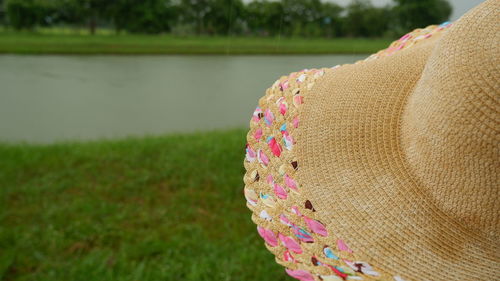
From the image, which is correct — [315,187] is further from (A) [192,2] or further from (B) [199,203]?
(B) [199,203]

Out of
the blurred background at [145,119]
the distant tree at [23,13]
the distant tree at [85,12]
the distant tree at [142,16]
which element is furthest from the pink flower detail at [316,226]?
the distant tree at [23,13]

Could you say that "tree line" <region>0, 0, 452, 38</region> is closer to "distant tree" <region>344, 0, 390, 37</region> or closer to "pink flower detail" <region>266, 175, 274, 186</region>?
"distant tree" <region>344, 0, 390, 37</region>

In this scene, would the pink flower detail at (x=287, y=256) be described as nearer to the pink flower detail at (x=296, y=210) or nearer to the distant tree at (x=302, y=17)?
the pink flower detail at (x=296, y=210)

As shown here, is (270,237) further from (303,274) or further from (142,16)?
(142,16)

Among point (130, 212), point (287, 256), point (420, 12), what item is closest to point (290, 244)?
point (287, 256)

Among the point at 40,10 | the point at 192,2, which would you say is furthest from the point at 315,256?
the point at 40,10

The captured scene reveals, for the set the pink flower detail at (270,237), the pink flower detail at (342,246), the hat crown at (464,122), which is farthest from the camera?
the pink flower detail at (270,237)

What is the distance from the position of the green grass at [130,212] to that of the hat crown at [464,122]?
4.40ft

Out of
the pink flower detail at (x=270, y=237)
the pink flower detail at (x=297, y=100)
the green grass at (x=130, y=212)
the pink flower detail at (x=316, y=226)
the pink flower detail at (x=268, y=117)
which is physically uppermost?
the pink flower detail at (x=297, y=100)

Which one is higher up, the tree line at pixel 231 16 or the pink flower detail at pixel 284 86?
the tree line at pixel 231 16

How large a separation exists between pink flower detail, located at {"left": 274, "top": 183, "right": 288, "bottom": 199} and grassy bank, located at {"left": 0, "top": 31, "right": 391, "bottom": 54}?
76cm

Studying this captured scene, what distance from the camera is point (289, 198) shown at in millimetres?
776

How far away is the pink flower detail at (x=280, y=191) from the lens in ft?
2.60

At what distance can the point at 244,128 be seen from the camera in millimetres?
2928
